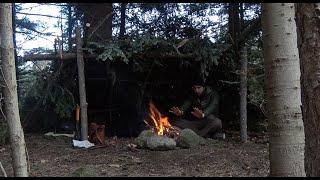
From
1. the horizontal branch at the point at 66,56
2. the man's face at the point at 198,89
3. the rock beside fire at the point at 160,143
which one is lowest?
the rock beside fire at the point at 160,143

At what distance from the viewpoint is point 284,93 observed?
312cm

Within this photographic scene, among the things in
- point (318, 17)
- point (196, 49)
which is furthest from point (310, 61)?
point (196, 49)

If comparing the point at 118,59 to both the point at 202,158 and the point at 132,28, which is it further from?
the point at 202,158

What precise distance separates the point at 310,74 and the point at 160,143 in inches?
195

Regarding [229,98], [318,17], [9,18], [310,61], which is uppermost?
[9,18]

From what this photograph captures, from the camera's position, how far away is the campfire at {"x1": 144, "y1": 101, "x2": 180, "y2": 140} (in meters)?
7.48

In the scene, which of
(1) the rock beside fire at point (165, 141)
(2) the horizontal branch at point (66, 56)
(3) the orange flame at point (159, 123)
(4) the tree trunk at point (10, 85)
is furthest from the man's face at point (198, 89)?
(4) the tree trunk at point (10, 85)

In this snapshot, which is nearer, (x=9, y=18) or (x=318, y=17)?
(x=318, y=17)

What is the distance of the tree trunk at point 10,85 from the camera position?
3.62 metres

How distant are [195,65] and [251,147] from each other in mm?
2528

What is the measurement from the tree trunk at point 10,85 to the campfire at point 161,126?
3.87m

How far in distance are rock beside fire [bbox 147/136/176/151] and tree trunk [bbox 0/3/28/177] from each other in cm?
326

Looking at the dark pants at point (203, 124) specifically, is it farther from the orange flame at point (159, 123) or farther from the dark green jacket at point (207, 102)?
the orange flame at point (159, 123)

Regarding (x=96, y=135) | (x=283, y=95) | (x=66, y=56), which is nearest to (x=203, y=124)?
(x=96, y=135)
